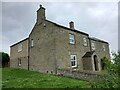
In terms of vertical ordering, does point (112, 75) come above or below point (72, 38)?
below

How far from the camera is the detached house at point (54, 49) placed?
2477cm

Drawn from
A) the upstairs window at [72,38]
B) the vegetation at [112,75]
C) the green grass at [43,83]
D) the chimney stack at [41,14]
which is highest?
the chimney stack at [41,14]

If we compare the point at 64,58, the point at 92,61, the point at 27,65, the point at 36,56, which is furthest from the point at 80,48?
the point at 27,65

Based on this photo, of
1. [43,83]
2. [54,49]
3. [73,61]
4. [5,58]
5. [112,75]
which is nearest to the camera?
[112,75]

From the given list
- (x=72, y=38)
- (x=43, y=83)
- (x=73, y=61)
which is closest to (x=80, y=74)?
(x=73, y=61)

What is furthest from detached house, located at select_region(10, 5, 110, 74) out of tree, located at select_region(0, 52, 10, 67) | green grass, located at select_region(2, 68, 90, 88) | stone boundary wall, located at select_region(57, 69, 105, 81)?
tree, located at select_region(0, 52, 10, 67)

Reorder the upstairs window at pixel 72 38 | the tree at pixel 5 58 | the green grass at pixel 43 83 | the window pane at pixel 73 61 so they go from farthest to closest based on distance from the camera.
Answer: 1. the tree at pixel 5 58
2. the upstairs window at pixel 72 38
3. the window pane at pixel 73 61
4. the green grass at pixel 43 83

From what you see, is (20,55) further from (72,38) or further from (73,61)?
(73,61)

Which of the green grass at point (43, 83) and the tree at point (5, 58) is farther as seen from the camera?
the tree at point (5, 58)

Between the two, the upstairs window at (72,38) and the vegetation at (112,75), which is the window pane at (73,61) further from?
the vegetation at (112,75)

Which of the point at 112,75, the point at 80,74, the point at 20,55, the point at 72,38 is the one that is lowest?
the point at 80,74

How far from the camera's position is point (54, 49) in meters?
24.5

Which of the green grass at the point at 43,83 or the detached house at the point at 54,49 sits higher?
the detached house at the point at 54,49

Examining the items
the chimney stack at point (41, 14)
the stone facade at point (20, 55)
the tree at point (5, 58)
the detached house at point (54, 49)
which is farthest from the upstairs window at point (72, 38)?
the tree at point (5, 58)
